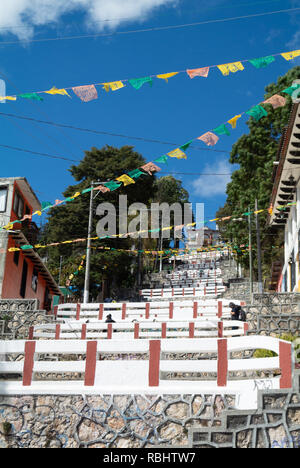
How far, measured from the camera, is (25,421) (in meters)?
8.10

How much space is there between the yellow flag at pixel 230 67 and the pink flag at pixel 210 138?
202 cm

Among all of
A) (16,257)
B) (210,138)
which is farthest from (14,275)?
(210,138)

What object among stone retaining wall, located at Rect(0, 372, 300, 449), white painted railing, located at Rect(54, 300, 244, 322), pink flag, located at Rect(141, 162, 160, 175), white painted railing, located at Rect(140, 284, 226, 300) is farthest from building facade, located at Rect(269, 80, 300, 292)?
stone retaining wall, located at Rect(0, 372, 300, 449)

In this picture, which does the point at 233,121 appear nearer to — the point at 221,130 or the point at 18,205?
the point at 221,130

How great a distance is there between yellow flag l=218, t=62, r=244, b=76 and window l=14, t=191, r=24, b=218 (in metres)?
17.3

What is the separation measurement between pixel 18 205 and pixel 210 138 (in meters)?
16.4

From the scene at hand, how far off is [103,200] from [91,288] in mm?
7340

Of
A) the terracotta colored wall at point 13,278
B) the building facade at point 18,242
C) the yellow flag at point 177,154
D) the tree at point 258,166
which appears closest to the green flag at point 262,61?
the yellow flag at point 177,154

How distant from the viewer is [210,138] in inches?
577

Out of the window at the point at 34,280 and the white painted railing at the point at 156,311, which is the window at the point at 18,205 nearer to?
the window at the point at 34,280

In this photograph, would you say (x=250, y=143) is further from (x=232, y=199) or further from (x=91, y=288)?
(x=91, y=288)

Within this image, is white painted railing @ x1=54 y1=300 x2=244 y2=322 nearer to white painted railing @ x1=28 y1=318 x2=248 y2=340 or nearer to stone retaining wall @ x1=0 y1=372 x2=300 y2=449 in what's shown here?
white painted railing @ x1=28 y1=318 x2=248 y2=340

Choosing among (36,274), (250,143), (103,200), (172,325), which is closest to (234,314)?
(172,325)

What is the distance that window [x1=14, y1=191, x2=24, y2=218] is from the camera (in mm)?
27341
